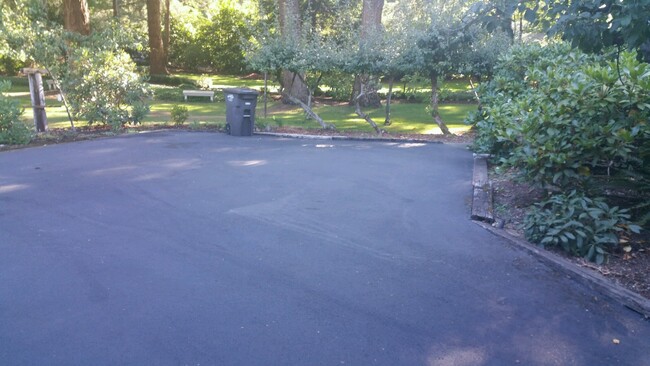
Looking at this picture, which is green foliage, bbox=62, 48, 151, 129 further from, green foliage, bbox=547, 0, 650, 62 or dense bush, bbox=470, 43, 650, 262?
green foliage, bbox=547, 0, 650, 62

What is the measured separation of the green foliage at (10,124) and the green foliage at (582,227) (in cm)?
1143

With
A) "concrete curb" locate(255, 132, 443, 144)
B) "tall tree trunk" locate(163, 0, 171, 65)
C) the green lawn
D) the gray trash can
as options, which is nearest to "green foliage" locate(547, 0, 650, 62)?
"concrete curb" locate(255, 132, 443, 144)

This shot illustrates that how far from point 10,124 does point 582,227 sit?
1217cm

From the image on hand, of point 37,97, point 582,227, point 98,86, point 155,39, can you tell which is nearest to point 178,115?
point 98,86

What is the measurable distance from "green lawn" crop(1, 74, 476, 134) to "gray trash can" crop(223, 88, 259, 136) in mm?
1110

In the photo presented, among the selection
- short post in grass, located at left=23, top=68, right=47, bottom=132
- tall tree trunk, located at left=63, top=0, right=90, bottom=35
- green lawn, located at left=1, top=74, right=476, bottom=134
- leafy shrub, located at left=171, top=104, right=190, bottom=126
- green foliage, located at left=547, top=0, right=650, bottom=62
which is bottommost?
green lawn, located at left=1, top=74, right=476, bottom=134

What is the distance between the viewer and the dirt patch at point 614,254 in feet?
18.6

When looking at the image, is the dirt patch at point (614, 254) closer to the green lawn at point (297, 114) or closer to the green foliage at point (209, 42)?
the green lawn at point (297, 114)

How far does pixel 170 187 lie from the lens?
9.50m

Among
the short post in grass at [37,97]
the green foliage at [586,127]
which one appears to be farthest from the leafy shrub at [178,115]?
the green foliage at [586,127]

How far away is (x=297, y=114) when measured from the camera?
2566 centimetres

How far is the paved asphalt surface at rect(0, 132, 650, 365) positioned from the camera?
14.1 feet

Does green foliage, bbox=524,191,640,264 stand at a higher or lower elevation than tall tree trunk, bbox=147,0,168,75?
lower

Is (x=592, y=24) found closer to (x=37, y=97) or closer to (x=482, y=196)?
(x=482, y=196)
